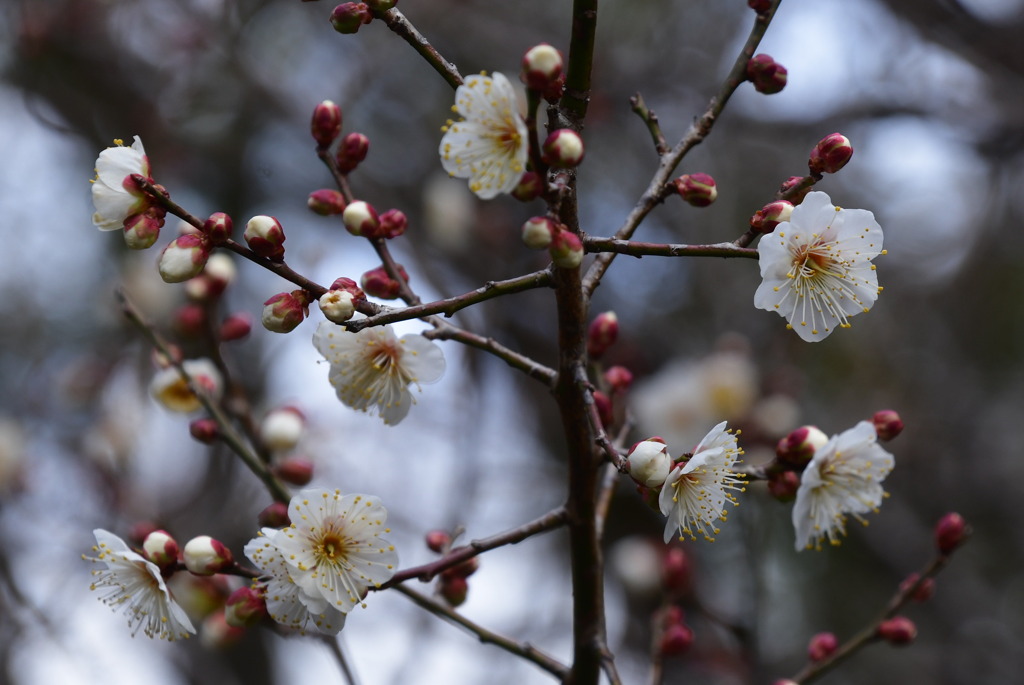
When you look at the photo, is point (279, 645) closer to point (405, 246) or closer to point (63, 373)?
point (63, 373)

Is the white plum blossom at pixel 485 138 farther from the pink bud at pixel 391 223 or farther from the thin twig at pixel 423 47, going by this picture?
the pink bud at pixel 391 223

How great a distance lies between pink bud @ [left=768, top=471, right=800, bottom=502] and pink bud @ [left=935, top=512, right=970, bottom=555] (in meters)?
0.48

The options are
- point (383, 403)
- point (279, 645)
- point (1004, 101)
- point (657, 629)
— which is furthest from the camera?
point (279, 645)

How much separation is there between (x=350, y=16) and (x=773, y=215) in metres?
0.62

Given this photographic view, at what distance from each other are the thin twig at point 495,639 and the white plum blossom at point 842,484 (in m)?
0.40

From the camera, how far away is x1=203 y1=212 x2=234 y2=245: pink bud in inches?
45.6

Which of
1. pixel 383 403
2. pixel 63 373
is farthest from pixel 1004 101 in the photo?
pixel 63 373

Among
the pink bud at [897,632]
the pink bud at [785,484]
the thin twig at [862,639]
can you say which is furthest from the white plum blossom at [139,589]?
the pink bud at [897,632]

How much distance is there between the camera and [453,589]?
1.37 metres

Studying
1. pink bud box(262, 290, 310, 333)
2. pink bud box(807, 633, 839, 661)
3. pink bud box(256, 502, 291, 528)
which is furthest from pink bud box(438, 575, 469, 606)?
pink bud box(807, 633, 839, 661)

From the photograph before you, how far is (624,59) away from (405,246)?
1.75 m

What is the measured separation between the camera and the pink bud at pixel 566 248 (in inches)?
37.8

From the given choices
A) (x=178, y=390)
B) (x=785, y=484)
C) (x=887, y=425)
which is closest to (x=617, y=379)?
(x=785, y=484)

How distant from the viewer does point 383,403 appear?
145 cm
